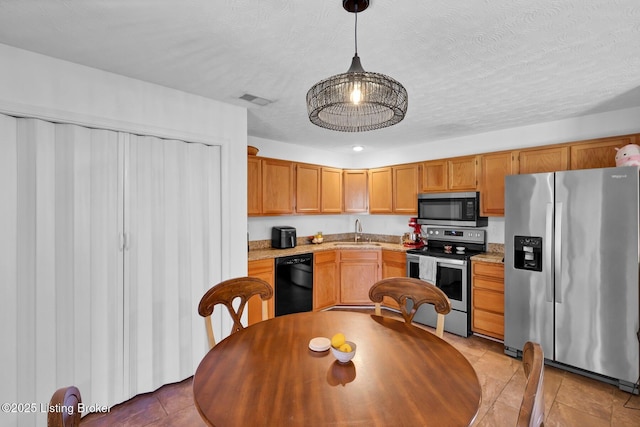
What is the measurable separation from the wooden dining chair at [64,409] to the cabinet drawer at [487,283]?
3.56 m

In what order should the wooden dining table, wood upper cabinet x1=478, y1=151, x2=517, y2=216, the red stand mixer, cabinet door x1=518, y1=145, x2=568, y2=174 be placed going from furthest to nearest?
the red stand mixer < wood upper cabinet x1=478, y1=151, x2=517, y2=216 < cabinet door x1=518, y1=145, x2=568, y2=174 < the wooden dining table

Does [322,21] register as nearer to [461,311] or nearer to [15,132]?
[15,132]

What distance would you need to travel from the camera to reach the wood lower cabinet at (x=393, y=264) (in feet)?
13.5

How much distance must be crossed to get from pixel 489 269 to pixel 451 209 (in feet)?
2.87

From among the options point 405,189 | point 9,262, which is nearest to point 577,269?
point 405,189

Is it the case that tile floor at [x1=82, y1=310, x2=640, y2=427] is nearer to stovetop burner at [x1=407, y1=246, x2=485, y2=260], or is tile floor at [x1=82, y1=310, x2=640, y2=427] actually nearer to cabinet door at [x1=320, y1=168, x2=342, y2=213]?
stovetop burner at [x1=407, y1=246, x2=485, y2=260]

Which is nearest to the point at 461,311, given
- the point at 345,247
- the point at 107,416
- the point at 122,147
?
the point at 345,247

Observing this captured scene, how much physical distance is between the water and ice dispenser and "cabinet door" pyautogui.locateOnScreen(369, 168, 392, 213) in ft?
5.99

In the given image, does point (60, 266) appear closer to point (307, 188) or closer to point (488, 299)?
point (307, 188)

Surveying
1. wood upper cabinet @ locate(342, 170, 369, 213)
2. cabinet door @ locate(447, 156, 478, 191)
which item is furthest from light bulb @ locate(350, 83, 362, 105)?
wood upper cabinet @ locate(342, 170, 369, 213)

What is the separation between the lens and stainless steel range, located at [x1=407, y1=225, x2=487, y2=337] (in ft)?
11.4

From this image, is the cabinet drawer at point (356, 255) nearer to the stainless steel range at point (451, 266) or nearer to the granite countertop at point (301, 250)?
the granite countertop at point (301, 250)

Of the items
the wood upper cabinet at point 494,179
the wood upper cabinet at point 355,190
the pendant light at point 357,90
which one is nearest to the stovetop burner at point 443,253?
the wood upper cabinet at point 494,179

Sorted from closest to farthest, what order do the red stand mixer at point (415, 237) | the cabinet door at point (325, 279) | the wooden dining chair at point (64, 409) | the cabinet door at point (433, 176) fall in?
the wooden dining chair at point (64, 409) < the cabinet door at point (433, 176) < the cabinet door at point (325, 279) < the red stand mixer at point (415, 237)
